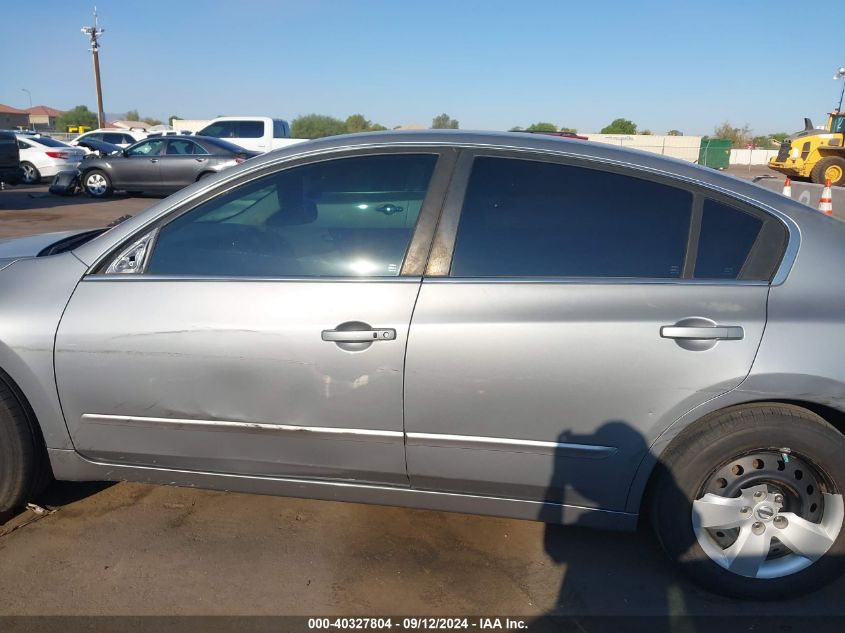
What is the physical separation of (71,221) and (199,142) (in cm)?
398

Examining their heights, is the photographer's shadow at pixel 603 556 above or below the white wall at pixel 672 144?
below

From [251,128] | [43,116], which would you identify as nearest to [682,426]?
[251,128]

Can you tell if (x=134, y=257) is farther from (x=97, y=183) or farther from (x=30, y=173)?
(x=30, y=173)

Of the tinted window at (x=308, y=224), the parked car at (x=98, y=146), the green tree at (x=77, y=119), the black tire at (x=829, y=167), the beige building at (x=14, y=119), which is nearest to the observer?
the tinted window at (x=308, y=224)

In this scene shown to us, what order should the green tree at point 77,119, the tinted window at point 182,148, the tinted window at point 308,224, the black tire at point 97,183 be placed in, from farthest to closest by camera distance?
the green tree at point 77,119
the black tire at point 97,183
the tinted window at point 182,148
the tinted window at point 308,224

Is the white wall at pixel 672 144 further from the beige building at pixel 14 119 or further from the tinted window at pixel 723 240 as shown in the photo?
the beige building at pixel 14 119

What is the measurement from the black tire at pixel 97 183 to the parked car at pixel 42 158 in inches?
163

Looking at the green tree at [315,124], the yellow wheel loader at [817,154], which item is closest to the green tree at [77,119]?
the green tree at [315,124]

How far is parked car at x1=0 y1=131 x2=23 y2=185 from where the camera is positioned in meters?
14.6

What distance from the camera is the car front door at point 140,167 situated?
15.2m

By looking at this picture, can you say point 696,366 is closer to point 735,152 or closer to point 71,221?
point 71,221

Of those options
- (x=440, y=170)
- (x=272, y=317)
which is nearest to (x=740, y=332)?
(x=440, y=170)

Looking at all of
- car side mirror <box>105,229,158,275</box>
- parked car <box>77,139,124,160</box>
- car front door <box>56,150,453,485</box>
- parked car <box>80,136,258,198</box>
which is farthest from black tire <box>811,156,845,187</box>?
parked car <box>77,139,124,160</box>

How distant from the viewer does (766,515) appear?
7.85 feet
